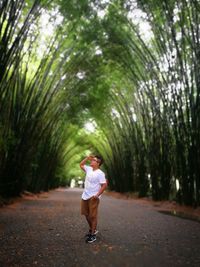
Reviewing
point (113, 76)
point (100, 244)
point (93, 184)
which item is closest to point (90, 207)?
point (93, 184)

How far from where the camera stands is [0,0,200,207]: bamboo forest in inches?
265

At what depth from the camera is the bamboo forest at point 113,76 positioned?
673 centimetres

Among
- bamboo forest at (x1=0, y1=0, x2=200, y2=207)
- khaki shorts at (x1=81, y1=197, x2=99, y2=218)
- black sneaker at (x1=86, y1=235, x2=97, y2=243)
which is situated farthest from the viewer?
bamboo forest at (x1=0, y1=0, x2=200, y2=207)

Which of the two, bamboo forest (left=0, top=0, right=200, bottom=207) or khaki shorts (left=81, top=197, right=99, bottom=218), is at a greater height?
bamboo forest (left=0, top=0, right=200, bottom=207)

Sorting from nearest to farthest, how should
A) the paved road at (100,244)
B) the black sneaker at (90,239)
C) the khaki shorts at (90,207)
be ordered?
the paved road at (100,244), the black sneaker at (90,239), the khaki shorts at (90,207)

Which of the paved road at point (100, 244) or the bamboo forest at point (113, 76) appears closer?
the paved road at point (100, 244)

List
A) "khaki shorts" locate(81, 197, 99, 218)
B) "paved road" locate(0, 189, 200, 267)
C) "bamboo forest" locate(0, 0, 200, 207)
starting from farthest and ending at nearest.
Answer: "bamboo forest" locate(0, 0, 200, 207), "khaki shorts" locate(81, 197, 99, 218), "paved road" locate(0, 189, 200, 267)

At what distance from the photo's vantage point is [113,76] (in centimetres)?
1076

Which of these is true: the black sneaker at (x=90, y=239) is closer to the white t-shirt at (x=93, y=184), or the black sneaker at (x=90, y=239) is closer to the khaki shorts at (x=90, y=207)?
the khaki shorts at (x=90, y=207)

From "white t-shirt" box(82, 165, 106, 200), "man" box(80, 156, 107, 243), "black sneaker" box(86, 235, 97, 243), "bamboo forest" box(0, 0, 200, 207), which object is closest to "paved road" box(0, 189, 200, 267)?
"black sneaker" box(86, 235, 97, 243)

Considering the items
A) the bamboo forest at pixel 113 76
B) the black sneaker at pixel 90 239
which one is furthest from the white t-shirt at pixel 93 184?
the bamboo forest at pixel 113 76

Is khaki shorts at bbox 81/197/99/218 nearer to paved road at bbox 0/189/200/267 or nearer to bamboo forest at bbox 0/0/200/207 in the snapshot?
paved road at bbox 0/189/200/267

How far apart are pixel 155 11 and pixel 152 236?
15.6 feet

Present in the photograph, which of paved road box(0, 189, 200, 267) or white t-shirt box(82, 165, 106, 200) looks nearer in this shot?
paved road box(0, 189, 200, 267)
